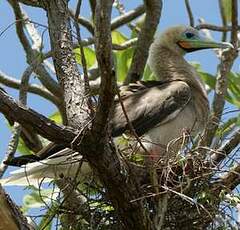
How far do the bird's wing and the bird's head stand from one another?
35.9 inches

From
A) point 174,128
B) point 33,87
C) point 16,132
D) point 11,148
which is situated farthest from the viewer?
point 33,87

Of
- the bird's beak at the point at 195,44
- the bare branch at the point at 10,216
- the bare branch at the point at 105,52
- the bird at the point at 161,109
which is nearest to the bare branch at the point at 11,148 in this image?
the bird at the point at 161,109

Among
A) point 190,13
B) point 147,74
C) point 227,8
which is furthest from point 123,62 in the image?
point 227,8

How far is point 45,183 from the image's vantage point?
629 centimetres

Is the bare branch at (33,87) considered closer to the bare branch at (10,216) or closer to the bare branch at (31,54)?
the bare branch at (31,54)

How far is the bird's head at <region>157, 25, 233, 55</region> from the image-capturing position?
7430 millimetres

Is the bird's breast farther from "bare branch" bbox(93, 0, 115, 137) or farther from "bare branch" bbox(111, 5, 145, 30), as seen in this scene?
"bare branch" bbox(93, 0, 115, 137)

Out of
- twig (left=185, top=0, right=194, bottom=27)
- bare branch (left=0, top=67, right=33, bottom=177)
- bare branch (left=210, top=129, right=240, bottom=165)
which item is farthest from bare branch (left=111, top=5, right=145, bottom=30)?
bare branch (left=210, top=129, right=240, bottom=165)

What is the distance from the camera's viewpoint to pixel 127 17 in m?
7.21

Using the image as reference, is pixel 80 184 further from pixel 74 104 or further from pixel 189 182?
pixel 74 104

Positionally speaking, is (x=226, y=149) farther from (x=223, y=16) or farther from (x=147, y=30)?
(x=223, y=16)

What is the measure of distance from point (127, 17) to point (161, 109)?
3.58 feet

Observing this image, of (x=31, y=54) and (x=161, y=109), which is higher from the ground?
(x=31, y=54)

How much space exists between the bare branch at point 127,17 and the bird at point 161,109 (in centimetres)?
33
